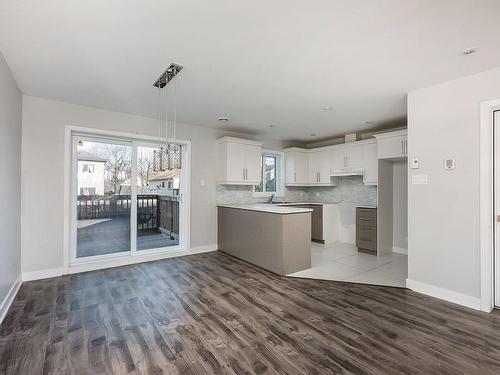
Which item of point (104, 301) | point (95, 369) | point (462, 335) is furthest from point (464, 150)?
point (104, 301)

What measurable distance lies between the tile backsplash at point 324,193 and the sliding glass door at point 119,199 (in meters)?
1.06

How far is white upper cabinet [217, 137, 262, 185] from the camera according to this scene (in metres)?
5.01

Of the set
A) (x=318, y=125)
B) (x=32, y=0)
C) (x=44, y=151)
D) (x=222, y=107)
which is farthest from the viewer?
(x=318, y=125)

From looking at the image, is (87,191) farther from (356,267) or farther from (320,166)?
(320,166)

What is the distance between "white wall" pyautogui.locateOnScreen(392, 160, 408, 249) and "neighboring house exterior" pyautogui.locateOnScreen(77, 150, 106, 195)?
548 centimetres

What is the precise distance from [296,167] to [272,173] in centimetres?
63

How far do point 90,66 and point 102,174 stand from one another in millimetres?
2061

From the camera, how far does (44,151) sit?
3.51 metres

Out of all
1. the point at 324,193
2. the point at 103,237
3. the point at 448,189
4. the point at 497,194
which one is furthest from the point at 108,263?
the point at 497,194

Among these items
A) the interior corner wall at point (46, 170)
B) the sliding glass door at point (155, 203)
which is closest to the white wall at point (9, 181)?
the interior corner wall at point (46, 170)

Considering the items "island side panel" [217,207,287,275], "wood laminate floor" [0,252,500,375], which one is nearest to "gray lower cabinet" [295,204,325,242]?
"island side panel" [217,207,287,275]

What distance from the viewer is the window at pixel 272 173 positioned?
6.23m

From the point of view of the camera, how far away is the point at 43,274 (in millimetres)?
3492

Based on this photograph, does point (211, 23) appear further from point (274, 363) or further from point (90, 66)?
point (274, 363)
